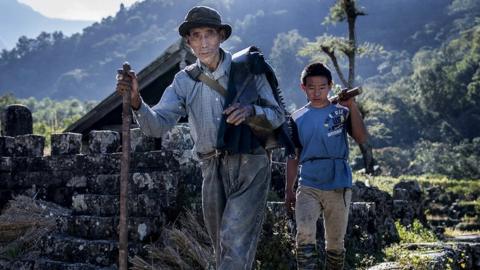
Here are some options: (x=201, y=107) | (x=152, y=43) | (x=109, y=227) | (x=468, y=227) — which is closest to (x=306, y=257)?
(x=201, y=107)

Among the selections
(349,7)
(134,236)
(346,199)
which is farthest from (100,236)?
(349,7)

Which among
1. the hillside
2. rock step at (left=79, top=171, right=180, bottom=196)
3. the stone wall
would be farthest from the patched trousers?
the hillside

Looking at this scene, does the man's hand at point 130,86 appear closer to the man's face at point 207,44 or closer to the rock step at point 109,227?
the man's face at point 207,44

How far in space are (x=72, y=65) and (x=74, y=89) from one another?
14.8 m

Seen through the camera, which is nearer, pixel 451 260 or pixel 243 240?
pixel 243 240

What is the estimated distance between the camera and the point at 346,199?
5.29 meters

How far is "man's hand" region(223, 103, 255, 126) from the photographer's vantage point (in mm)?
3799

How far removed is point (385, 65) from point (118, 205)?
136787 mm

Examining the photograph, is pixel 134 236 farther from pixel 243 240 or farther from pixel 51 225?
pixel 243 240

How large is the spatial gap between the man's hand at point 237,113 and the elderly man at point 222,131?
0.11ft

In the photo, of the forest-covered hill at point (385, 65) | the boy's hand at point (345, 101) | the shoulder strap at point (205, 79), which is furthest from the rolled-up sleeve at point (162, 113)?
the forest-covered hill at point (385, 65)

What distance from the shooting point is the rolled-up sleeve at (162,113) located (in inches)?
156

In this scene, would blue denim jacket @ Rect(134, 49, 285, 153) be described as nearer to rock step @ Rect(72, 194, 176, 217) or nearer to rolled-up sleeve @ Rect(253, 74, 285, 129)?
rolled-up sleeve @ Rect(253, 74, 285, 129)

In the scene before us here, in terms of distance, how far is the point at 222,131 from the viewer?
4.00 metres
